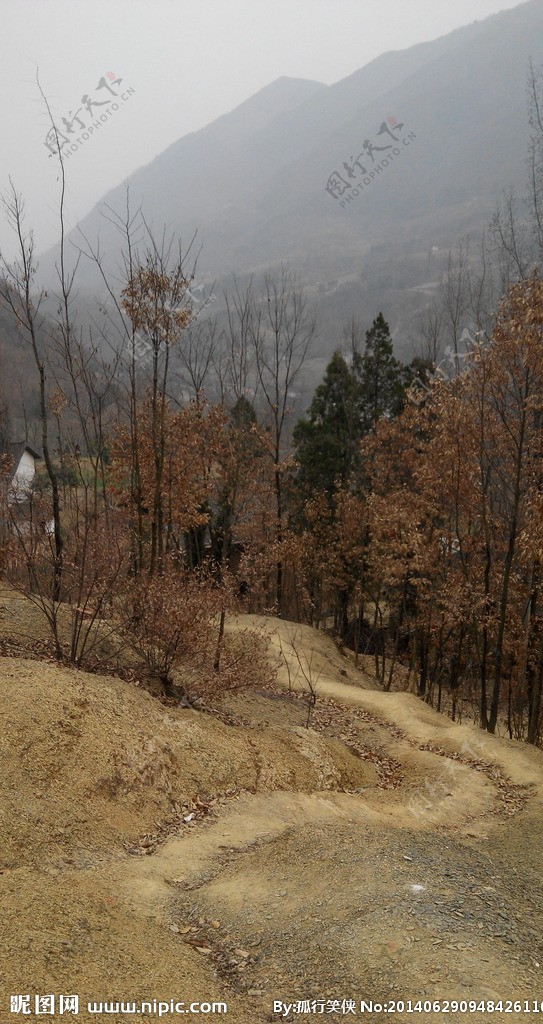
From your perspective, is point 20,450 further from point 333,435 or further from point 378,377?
point 378,377

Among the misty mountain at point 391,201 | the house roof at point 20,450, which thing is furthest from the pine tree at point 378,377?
the misty mountain at point 391,201

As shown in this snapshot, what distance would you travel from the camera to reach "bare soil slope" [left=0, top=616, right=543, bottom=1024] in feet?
13.4

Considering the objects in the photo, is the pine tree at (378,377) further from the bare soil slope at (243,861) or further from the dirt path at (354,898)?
the dirt path at (354,898)

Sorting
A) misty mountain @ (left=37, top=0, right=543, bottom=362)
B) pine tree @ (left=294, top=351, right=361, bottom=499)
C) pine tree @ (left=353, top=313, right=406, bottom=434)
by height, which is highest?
misty mountain @ (left=37, top=0, right=543, bottom=362)

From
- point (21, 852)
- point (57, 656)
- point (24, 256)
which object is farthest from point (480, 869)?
point (24, 256)

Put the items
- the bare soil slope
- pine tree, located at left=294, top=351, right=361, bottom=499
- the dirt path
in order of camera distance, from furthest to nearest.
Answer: pine tree, located at left=294, top=351, right=361, bottom=499, the dirt path, the bare soil slope

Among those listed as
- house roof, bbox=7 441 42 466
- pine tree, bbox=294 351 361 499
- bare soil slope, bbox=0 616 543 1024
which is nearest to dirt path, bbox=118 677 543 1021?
bare soil slope, bbox=0 616 543 1024

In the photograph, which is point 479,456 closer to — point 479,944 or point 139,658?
point 139,658

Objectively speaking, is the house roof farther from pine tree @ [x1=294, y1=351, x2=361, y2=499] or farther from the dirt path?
the dirt path

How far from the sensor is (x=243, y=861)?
247 inches

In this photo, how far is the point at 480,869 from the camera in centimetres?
624

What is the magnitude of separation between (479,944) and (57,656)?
6.25 metres

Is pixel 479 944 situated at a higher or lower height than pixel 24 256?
lower

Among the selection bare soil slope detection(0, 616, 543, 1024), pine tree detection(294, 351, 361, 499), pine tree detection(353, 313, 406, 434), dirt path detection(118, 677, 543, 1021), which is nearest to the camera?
bare soil slope detection(0, 616, 543, 1024)
